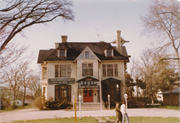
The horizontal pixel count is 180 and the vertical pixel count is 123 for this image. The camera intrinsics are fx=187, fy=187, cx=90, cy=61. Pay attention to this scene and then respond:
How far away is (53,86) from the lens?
73.6 ft

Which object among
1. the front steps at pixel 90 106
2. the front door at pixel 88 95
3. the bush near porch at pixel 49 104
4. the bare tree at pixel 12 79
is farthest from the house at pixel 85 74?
the bare tree at pixel 12 79

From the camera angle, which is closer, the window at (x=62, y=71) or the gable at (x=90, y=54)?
the window at (x=62, y=71)

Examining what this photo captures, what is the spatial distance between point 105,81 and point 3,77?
13.7 metres

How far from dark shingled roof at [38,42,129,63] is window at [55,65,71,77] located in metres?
0.98

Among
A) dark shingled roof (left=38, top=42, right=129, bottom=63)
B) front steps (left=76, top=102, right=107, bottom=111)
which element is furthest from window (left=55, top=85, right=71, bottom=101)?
dark shingled roof (left=38, top=42, right=129, bottom=63)

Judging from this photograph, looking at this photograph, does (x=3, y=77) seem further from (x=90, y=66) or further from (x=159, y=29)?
(x=90, y=66)

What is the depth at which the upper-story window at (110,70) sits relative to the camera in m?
23.1

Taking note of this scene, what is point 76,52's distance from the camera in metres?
24.0

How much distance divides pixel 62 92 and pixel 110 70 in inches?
253

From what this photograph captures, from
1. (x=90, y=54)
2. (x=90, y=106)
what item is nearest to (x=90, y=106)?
(x=90, y=106)

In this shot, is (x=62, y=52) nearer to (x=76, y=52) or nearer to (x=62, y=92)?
(x=76, y=52)

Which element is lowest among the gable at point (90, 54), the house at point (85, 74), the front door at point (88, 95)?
the front door at point (88, 95)

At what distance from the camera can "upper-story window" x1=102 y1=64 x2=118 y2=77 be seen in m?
23.1

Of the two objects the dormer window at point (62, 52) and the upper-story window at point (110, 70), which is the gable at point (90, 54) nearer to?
the upper-story window at point (110, 70)
